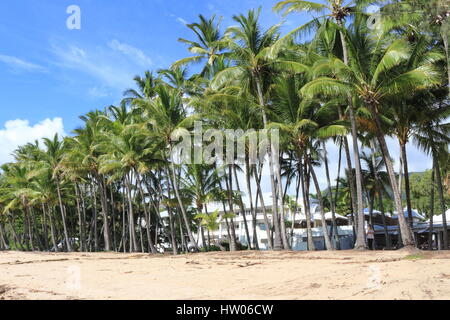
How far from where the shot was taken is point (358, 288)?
7.38m

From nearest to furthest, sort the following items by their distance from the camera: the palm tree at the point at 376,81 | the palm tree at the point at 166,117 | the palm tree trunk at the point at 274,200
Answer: the palm tree at the point at 376,81 < the palm tree trunk at the point at 274,200 < the palm tree at the point at 166,117

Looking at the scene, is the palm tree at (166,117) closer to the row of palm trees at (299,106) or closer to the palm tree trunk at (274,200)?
the row of palm trees at (299,106)

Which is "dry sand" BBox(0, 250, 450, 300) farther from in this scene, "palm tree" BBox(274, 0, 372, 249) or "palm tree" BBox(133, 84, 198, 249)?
"palm tree" BBox(133, 84, 198, 249)

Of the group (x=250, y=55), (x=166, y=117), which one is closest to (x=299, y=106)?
(x=250, y=55)

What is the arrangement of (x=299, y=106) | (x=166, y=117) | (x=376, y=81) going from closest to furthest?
(x=376, y=81), (x=299, y=106), (x=166, y=117)

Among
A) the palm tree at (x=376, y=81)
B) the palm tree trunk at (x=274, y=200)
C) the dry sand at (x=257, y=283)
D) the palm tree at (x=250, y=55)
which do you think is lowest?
the dry sand at (x=257, y=283)

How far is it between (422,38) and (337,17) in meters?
3.43

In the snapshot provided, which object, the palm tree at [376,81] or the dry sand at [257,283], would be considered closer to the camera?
the dry sand at [257,283]

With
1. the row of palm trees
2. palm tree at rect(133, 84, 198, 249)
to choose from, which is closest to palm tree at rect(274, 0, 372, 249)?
the row of palm trees

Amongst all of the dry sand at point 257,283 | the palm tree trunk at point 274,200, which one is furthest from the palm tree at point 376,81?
the dry sand at point 257,283

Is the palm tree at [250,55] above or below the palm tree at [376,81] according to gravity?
above

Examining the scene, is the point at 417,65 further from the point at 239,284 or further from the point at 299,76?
the point at 239,284

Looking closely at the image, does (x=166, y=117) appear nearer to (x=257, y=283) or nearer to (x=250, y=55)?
(x=250, y=55)
